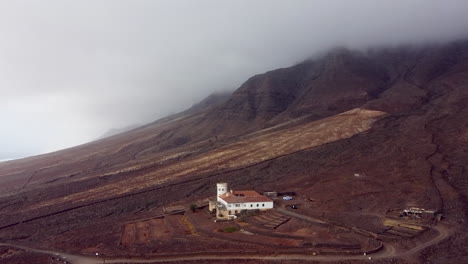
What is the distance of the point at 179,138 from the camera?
482ft

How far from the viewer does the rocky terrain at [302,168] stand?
5119cm

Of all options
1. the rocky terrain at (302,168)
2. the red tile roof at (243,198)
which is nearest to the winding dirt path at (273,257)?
the rocky terrain at (302,168)

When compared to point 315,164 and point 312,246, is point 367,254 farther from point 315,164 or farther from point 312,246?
point 315,164

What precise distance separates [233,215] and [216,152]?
155 ft

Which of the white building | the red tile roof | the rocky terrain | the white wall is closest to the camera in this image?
the rocky terrain

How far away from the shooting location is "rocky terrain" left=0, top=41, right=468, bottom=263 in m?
51.2

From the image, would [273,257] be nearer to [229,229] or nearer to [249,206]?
[229,229]

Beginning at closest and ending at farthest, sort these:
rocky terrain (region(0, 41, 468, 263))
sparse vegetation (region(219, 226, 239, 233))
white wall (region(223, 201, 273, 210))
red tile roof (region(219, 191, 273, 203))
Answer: rocky terrain (region(0, 41, 468, 263)) → sparse vegetation (region(219, 226, 239, 233)) → white wall (region(223, 201, 273, 210)) → red tile roof (region(219, 191, 273, 203))

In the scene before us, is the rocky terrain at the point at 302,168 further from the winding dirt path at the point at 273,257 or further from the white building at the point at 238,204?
the white building at the point at 238,204

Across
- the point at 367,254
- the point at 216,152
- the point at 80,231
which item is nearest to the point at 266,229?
the point at 367,254

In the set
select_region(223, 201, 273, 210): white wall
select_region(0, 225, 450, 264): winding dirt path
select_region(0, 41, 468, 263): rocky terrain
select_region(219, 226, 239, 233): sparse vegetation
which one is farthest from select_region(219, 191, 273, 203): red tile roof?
select_region(0, 225, 450, 264): winding dirt path

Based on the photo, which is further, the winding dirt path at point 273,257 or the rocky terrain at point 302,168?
the rocky terrain at point 302,168

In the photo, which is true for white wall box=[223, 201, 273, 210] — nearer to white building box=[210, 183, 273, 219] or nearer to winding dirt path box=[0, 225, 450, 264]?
white building box=[210, 183, 273, 219]

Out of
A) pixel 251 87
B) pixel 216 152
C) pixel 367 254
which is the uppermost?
pixel 251 87
